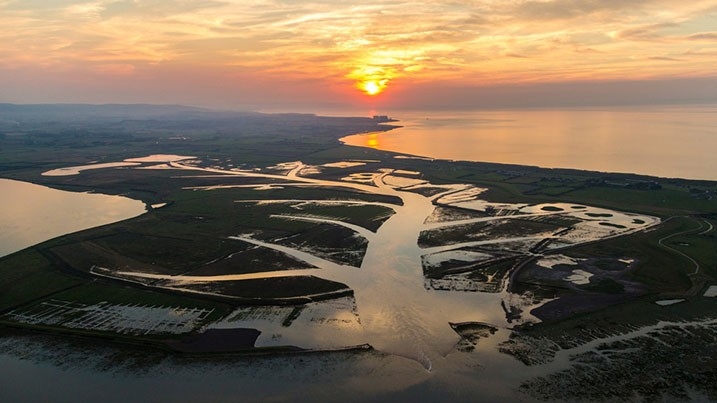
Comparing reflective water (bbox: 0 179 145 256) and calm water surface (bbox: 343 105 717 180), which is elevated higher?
calm water surface (bbox: 343 105 717 180)

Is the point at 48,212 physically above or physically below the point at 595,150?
below

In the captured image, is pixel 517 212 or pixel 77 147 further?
pixel 77 147

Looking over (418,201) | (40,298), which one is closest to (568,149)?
(418,201)

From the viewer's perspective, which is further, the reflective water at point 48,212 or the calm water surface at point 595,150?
the calm water surface at point 595,150

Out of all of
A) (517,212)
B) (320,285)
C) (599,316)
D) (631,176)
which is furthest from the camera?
(631,176)

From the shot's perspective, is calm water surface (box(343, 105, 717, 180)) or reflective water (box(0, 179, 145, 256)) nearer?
reflective water (box(0, 179, 145, 256))

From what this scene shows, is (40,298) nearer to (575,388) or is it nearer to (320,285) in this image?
(320,285)

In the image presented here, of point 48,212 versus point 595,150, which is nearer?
point 48,212

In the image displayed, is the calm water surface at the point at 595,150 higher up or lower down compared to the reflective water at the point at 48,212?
higher up
